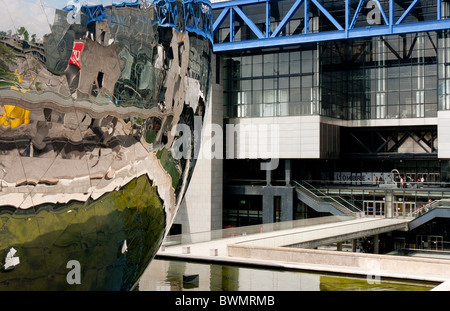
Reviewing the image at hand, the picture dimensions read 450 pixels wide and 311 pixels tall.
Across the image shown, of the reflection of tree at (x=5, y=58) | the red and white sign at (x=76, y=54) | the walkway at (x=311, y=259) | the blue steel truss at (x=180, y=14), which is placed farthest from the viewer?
the walkway at (x=311, y=259)

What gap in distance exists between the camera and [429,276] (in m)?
15.1

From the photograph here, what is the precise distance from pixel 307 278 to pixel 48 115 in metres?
10.8

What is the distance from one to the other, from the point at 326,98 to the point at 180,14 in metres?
39.9

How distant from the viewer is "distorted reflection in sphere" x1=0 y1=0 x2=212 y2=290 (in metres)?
4.43

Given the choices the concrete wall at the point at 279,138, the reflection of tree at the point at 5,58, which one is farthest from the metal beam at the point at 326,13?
the reflection of tree at the point at 5,58

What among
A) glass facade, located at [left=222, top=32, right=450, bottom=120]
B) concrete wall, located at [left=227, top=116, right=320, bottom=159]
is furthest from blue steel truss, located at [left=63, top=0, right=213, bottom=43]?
concrete wall, located at [left=227, top=116, right=320, bottom=159]

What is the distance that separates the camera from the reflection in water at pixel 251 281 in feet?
41.3

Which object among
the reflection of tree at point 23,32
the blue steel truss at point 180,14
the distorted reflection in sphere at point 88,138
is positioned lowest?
the distorted reflection in sphere at point 88,138

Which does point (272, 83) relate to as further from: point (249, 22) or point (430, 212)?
point (430, 212)

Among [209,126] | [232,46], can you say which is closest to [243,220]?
[209,126]

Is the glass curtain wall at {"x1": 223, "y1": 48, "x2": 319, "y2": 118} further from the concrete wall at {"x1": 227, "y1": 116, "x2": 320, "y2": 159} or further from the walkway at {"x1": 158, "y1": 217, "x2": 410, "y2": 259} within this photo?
the walkway at {"x1": 158, "y1": 217, "x2": 410, "y2": 259}

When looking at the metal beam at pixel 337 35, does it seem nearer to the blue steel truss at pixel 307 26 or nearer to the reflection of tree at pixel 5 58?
the blue steel truss at pixel 307 26

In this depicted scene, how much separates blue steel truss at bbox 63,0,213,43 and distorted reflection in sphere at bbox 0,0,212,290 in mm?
14

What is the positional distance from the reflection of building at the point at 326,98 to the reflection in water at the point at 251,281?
25.3 metres
